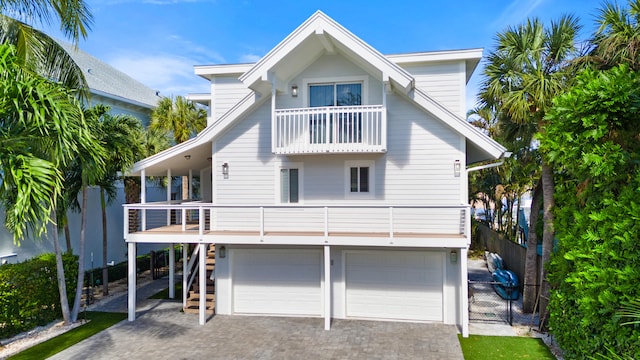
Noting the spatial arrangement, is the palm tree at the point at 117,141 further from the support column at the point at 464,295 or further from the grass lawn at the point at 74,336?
the support column at the point at 464,295

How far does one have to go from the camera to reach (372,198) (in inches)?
485

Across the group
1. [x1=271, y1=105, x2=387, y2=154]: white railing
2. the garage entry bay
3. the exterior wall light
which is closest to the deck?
the garage entry bay

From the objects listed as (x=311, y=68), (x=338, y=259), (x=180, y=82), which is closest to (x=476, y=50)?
(x=311, y=68)

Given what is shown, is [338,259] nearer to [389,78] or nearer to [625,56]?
[389,78]

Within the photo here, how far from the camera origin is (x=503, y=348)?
33.1ft

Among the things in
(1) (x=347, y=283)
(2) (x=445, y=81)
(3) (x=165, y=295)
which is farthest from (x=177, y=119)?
(2) (x=445, y=81)

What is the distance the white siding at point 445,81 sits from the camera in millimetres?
12828

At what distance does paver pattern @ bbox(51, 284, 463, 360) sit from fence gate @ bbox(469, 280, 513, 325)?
160 cm

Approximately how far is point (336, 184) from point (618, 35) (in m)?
7.92

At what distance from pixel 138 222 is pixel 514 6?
2100cm

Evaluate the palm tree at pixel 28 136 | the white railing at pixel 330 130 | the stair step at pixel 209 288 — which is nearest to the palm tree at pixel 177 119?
the stair step at pixel 209 288

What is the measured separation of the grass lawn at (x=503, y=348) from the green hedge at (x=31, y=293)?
12369 mm

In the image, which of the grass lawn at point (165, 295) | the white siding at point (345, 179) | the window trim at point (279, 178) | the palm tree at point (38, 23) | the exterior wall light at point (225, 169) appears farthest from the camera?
the grass lawn at point (165, 295)

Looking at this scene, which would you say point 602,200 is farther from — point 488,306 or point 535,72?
point 488,306
